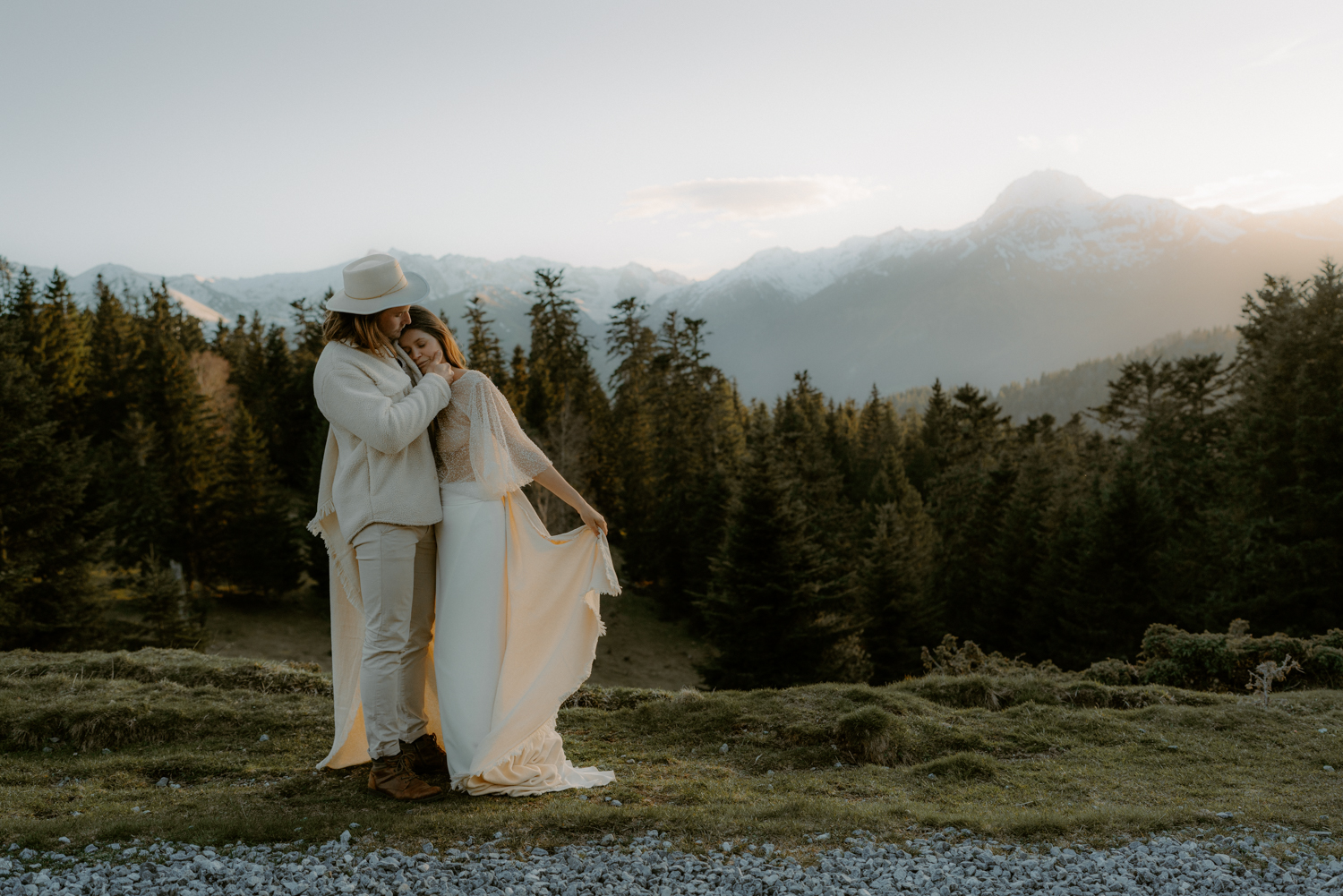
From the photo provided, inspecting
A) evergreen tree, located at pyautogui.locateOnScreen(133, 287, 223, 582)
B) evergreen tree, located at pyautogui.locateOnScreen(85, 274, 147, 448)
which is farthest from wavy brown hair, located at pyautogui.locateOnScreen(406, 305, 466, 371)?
evergreen tree, located at pyautogui.locateOnScreen(85, 274, 147, 448)

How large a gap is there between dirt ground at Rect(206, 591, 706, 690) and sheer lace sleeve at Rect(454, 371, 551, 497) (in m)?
24.3

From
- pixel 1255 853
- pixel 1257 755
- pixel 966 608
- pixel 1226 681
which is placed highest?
pixel 1255 853

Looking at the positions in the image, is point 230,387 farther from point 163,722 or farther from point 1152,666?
point 1152,666

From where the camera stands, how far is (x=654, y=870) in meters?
3.74

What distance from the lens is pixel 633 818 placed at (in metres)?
4.31

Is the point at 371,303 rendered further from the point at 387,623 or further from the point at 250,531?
the point at 250,531

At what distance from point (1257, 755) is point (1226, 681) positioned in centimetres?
410

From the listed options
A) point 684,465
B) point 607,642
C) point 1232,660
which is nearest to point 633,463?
point 684,465

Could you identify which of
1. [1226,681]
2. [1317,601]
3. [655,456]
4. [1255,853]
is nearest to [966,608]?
[1317,601]

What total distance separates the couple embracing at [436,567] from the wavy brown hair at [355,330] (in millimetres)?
11

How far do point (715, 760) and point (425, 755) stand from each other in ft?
7.81

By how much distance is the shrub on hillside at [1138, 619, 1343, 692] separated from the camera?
9.30 meters

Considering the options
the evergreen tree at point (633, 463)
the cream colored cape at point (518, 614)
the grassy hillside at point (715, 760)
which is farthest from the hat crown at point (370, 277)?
the evergreen tree at point (633, 463)

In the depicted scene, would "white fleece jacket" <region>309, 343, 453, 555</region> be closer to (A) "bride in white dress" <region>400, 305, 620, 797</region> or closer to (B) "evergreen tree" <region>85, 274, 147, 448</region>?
(A) "bride in white dress" <region>400, 305, 620, 797</region>
